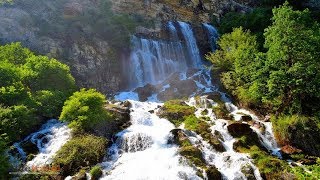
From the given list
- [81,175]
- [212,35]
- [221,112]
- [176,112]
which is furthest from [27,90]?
[212,35]

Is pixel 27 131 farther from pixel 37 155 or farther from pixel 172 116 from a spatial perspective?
pixel 172 116

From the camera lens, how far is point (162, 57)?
47500 millimetres

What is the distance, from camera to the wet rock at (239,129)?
2664 centimetres

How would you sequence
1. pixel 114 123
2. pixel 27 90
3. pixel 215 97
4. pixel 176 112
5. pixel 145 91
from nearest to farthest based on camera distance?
pixel 114 123
pixel 27 90
pixel 176 112
pixel 215 97
pixel 145 91

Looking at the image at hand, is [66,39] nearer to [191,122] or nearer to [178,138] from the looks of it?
[191,122]

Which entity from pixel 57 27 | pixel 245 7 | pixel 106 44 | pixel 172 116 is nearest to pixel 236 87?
pixel 172 116

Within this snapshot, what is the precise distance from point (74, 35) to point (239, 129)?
24.9 metres

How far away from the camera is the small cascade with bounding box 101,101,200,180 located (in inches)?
828

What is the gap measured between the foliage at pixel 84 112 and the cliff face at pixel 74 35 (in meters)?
12.6

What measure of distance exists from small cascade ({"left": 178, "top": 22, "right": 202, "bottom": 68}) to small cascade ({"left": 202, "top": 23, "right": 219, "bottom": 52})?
110 inches

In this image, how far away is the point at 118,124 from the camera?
90.9 ft

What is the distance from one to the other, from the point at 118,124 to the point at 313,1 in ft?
126

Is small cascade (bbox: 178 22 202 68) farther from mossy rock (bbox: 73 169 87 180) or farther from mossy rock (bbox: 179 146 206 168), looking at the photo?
mossy rock (bbox: 73 169 87 180)

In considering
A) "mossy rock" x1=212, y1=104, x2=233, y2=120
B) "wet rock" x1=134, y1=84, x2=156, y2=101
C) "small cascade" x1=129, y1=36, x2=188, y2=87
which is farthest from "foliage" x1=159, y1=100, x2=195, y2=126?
"small cascade" x1=129, y1=36, x2=188, y2=87
